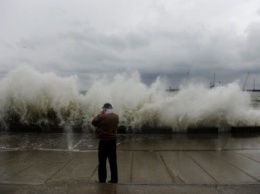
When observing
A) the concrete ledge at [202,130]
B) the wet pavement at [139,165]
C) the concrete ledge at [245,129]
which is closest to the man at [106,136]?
the wet pavement at [139,165]

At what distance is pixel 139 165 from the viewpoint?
737 centimetres

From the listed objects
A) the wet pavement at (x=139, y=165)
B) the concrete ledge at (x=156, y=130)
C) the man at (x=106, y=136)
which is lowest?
the wet pavement at (x=139, y=165)

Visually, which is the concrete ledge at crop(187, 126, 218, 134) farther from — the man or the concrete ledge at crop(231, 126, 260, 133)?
the man

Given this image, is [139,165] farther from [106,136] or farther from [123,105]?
[123,105]

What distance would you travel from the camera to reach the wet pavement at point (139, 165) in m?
5.33

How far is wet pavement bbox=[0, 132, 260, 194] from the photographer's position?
5332 mm

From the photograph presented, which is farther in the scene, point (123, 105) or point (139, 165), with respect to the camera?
point (123, 105)

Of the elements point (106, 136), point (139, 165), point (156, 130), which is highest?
point (106, 136)

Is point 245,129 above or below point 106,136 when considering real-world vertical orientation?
below

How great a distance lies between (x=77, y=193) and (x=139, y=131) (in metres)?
7.99

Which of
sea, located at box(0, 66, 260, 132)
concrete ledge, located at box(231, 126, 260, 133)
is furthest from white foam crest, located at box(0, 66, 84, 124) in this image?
concrete ledge, located at box(231, 126, 260, 133)

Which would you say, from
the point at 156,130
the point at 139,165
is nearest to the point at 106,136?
the point at 139,165

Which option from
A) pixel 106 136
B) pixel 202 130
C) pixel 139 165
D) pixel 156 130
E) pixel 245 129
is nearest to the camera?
pixel 106 136

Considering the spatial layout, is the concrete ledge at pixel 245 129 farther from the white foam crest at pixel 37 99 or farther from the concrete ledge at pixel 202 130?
the white foam crest at pixel 37 99
